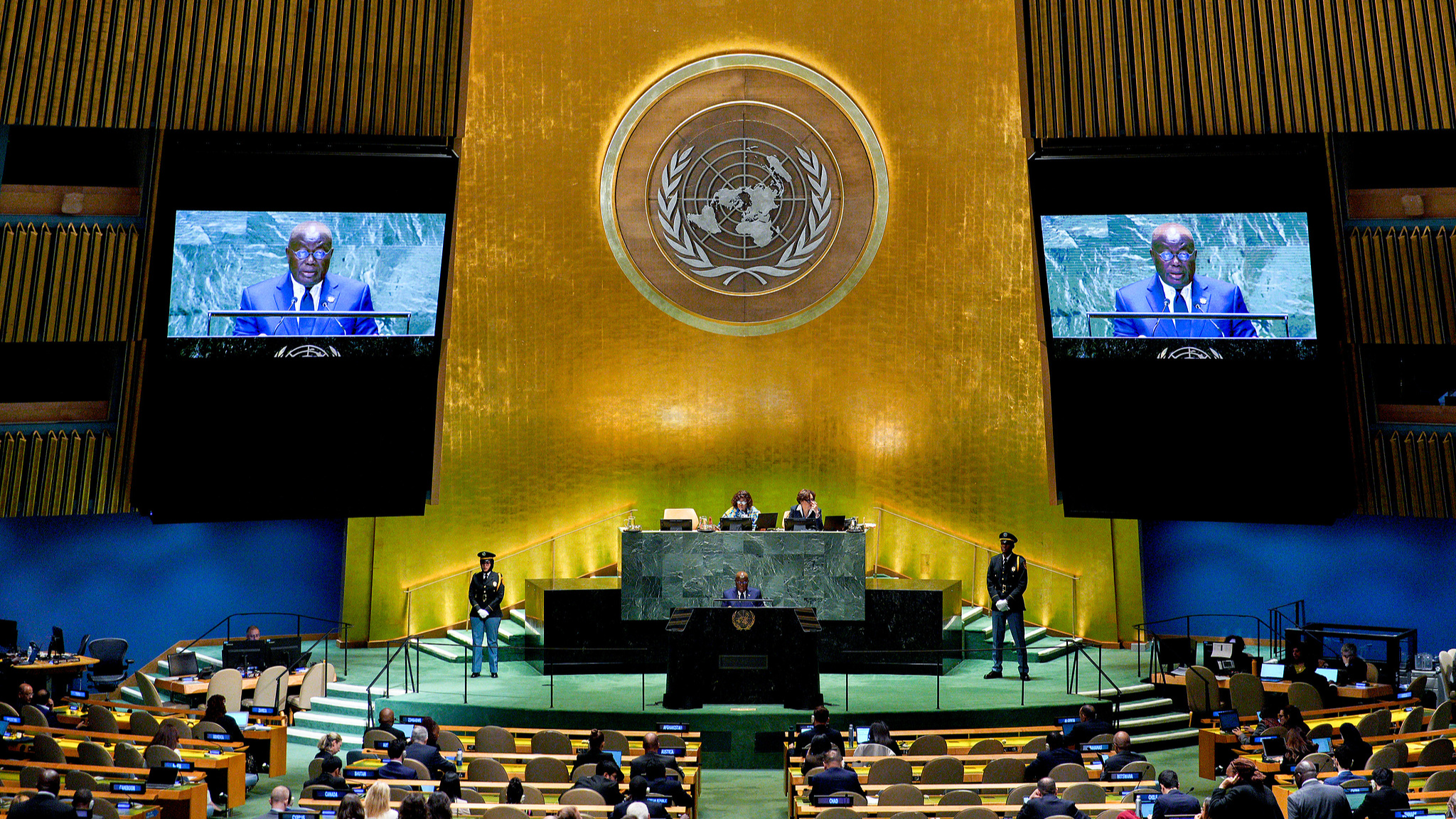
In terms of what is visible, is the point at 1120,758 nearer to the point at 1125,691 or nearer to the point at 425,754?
the point at 1125,691

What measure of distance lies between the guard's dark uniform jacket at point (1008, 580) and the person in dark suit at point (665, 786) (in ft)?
20.4

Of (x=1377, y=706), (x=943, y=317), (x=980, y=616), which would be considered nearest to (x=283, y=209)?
(x=943, y=317)

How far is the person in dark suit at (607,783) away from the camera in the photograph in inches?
364

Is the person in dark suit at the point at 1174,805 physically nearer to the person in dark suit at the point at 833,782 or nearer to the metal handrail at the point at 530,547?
the person in dark suit at the point at 833,782

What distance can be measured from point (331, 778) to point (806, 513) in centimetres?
800

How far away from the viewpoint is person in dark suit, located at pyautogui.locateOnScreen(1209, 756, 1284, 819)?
781cm

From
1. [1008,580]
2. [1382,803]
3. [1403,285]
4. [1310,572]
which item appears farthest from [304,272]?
[1310,572]

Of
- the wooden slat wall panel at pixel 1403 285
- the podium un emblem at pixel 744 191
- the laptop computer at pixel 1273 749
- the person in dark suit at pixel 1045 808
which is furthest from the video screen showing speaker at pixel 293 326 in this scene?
the wooden slat wall panel at pixel 1403 285

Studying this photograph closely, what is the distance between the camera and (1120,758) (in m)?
9.86

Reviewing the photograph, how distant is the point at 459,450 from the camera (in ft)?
57.7

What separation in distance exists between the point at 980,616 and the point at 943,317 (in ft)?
12.2

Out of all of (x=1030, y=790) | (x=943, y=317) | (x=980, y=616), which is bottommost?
(x=1030, y=790)

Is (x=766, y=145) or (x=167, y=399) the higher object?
(x=766, y=145)

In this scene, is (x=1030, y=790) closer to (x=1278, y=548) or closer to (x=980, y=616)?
(x=980, y=616)
